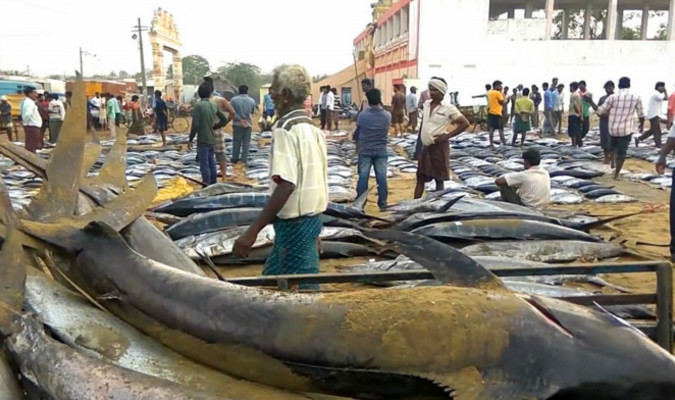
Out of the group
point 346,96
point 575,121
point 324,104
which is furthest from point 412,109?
point 346,96

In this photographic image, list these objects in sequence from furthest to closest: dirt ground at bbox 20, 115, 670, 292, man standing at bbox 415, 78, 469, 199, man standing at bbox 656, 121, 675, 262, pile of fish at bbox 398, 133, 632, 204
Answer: pile of fish at bbox 398, 133, 632, 204 < man standing at bbox 415, 78, 469, 199 < man standing at bbox 656, 121, 675, 262 < dirt ground at bbox 20, 115, 670, 292

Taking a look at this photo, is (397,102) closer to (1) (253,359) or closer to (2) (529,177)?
(2) (529,177)

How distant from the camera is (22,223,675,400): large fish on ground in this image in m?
1.73

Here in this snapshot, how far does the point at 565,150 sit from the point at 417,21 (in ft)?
63.4

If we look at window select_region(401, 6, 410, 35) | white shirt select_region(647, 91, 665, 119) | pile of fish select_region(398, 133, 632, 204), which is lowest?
pile of fish select_region(398, 133, 632, 204)

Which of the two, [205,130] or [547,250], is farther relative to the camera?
[205,130]

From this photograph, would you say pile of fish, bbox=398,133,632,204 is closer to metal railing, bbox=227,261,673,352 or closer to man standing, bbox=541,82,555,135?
man standing, bbox=541,82,555,135

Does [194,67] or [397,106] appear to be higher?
[194,67]

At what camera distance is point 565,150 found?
15.1 metres

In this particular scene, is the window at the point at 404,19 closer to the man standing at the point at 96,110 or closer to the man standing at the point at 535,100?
the man standing at the point at 535,100

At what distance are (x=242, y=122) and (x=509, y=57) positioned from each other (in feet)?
77.6

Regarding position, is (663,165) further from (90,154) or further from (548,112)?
(548,112)

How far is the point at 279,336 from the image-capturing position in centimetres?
200

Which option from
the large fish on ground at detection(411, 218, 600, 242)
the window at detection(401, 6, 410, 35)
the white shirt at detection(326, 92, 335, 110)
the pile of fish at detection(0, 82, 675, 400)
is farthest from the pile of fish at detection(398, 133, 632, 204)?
the window at detection(401, 6, 410, 35)
